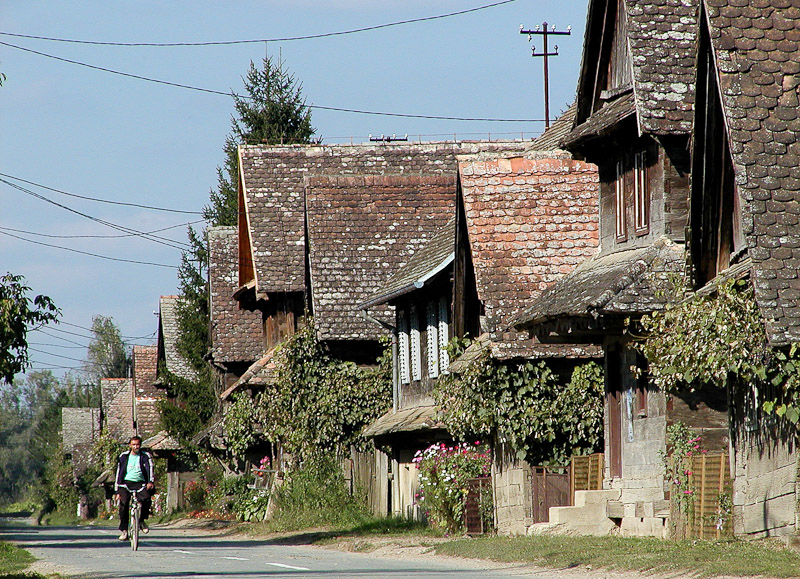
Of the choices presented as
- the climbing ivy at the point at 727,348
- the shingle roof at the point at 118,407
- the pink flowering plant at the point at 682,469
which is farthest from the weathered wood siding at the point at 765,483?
the shingle roof at the point at 118,407

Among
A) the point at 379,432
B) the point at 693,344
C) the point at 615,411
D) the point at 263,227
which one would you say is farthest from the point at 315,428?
the point at 693,344

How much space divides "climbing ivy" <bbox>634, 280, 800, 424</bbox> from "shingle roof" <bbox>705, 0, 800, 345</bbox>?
1.79 ft

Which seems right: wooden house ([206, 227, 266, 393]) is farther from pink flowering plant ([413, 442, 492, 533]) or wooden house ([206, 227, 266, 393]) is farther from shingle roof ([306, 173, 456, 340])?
pink flowering plant ([413, 442, 492, 533])

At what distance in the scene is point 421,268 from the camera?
29734mm

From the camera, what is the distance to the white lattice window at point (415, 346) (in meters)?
30.9

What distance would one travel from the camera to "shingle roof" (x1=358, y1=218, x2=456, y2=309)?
28.1m

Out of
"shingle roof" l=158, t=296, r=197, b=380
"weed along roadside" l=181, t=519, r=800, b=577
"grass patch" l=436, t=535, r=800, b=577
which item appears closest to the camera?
"grass patch" l=436, t=535, r=800, b=577

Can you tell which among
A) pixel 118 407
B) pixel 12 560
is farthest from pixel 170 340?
pixel 12 560

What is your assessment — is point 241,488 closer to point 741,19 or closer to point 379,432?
point 379,432

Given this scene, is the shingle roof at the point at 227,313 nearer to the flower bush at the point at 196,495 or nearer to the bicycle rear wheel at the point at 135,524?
the flower bush at the point at 196,495

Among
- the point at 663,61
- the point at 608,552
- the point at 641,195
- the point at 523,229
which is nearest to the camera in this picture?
the point at 608,552

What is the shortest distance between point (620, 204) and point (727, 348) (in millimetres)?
7174

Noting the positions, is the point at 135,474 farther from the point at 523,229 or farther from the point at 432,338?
the point at 432,338

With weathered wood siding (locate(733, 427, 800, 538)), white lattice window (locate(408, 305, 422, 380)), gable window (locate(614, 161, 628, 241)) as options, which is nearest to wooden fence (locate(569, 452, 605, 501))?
gable window (locate(614, 161, 628, 241))
